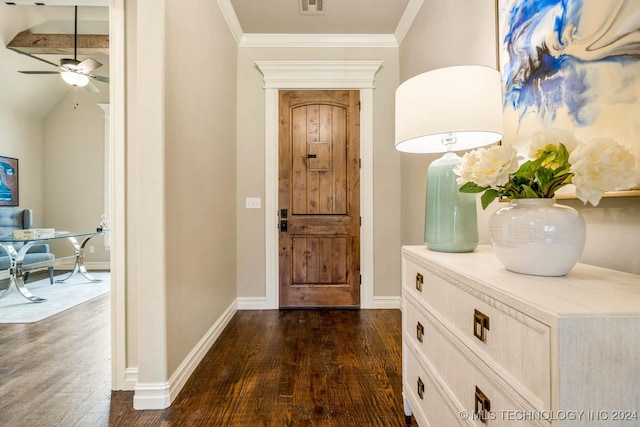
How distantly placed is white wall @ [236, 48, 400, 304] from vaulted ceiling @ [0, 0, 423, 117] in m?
0.17

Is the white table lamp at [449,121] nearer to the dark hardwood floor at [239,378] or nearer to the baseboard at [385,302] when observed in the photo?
the dark hardwood floor at [239,378]

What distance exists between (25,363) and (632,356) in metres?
2.96

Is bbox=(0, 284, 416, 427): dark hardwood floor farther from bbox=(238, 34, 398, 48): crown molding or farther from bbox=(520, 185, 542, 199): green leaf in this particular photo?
bbox=(238, 34, 398, 48): crown molding

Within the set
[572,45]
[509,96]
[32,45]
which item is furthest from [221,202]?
[32,45]

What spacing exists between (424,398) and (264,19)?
3117mm

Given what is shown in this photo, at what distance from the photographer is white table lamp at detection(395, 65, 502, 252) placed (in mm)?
1076

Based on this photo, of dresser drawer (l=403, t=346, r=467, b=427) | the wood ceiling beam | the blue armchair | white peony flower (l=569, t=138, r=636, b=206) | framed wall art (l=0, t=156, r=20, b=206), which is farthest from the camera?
framed wall art (l=0, t=156, r=20, b=206)

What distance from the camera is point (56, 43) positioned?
3621 millimetres

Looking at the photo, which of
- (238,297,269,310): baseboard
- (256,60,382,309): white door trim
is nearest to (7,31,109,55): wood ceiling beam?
(256,60,382,309): white door trim

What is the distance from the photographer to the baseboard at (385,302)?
114 inches

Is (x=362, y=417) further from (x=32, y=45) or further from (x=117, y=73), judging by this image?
(x=32, y=45)

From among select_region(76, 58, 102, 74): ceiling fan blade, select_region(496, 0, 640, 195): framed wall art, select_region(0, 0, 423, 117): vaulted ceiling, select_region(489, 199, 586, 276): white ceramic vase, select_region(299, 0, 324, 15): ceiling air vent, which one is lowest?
select_region(489, 199, 586, 276): white ceramic vase

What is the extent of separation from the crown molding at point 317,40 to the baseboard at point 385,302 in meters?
2.62

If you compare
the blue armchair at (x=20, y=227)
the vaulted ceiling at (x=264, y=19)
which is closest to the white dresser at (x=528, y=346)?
the vaulted ceiling at (x=264, y=19)
